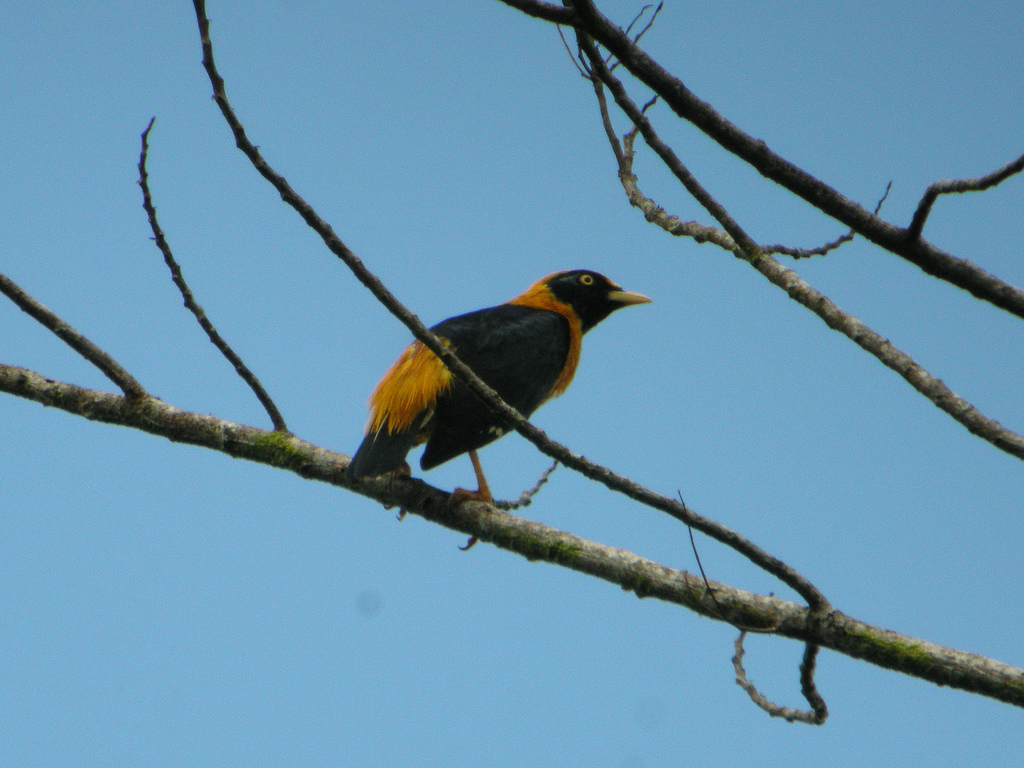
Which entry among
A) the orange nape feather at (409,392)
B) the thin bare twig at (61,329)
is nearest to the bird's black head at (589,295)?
the orange nape feather at (409,392)

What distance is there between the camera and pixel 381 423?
443 cm

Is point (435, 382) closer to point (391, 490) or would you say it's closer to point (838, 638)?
point (391, 490)

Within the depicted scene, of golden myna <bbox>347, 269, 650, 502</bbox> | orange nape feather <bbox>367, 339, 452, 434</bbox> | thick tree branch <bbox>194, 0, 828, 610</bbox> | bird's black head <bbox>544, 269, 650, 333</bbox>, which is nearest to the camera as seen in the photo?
thick tree branch <bbox>194, 0, 828, 610</bbox>

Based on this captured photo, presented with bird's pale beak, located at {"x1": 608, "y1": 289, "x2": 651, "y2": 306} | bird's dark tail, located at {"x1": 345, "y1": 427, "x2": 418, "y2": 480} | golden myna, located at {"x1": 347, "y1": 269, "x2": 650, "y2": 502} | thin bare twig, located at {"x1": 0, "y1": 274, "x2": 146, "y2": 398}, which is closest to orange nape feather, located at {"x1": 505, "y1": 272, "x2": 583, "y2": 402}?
golden myna, located at {"x1": 347, "y1": 269, "x2": 650, "y2": 502}

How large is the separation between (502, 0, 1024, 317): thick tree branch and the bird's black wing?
2551 mm

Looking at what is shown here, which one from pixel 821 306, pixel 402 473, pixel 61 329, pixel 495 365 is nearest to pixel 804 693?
pixel 821 306

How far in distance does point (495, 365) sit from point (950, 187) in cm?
323

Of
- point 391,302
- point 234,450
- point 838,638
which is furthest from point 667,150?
point 234,450

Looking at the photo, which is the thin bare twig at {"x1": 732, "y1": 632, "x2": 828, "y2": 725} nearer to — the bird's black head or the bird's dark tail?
the bird's dark tail

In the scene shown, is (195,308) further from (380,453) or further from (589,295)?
(589,295)

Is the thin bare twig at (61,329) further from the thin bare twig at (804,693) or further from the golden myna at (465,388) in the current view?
the thin bare twig at (804,693)

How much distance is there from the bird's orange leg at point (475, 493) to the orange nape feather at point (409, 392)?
0.36 meters

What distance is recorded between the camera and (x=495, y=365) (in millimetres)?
4988

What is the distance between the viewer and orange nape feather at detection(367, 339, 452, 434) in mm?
4457
